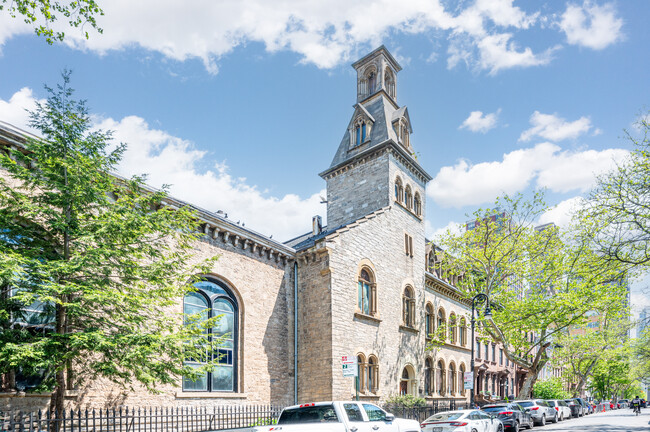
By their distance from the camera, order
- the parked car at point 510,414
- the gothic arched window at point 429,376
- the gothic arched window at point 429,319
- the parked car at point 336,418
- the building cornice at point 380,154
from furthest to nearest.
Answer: the gothic arched window at point 429,319 < the gothic arched window at point 429,376 < the building cornice at point 380,154 < the parked car at point 510,414 < the parked car at point 336,418

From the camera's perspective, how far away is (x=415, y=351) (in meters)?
25.6

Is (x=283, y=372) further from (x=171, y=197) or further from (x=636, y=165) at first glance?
(x=636, y=165)

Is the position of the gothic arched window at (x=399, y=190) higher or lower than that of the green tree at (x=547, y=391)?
higher

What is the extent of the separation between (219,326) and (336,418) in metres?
9.03

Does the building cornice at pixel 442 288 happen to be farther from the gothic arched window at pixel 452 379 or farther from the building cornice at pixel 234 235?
the building cornice at pixel 234 235

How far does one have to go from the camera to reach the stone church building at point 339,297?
17.5 metres

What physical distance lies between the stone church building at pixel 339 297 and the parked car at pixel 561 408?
6.40 m

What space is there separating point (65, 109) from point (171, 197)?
616 centimetres

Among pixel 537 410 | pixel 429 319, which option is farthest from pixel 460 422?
pixel 429 319

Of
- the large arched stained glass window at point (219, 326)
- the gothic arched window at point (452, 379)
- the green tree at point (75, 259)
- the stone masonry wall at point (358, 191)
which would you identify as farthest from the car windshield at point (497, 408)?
the green tree at point (75, 259)

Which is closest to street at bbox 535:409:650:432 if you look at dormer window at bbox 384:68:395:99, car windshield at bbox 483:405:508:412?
car windshield at bbox 483:405:508:412

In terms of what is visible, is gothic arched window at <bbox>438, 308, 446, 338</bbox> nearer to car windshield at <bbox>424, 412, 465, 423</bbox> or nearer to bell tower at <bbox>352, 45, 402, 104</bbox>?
bell tower at <bbox>352, 45, 402, 104</bbox>

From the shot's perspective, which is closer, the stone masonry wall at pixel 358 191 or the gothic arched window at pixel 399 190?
the stone masonry wall at pixel 358 191

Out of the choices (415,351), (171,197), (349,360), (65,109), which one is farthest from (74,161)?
(415,351)
